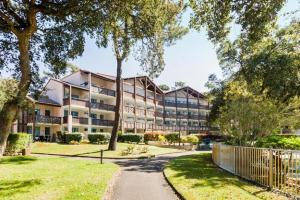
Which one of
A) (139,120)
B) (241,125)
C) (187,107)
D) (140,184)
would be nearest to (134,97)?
(139,120)

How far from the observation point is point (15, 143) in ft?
94.6

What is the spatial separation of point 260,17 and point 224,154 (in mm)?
11333

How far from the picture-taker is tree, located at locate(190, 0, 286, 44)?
11391 millimetres

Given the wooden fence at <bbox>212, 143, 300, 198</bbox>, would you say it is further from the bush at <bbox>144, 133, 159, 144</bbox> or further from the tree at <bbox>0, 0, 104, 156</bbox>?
the bush at <bbox>144, 133, 159, 144</bbox>

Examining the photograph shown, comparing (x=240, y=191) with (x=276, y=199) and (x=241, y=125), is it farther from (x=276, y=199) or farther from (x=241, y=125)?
(x=241, y=125)

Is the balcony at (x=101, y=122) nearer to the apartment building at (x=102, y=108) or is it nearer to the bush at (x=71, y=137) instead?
the apartment building at (x=102, y=108)

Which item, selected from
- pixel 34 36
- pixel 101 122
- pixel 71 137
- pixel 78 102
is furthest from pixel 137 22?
pixel 101 122

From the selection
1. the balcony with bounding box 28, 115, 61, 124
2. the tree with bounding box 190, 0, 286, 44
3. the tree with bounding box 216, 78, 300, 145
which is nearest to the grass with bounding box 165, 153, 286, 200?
the tree with bounding box 190, 0, 286, 44

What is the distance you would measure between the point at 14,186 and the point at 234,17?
1009 cm

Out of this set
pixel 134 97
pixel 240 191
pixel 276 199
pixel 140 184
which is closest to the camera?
pixel 276 199

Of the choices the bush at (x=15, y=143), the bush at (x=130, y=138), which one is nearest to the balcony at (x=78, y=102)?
the bush at (x=130, y=138)

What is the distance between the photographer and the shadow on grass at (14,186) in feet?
39.2

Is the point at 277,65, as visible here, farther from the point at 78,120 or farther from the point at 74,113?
the point at 74,113

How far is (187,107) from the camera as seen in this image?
85.8m
